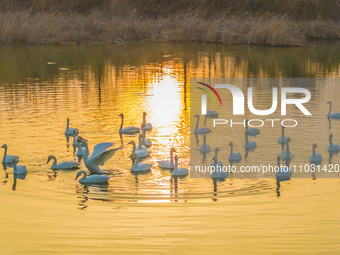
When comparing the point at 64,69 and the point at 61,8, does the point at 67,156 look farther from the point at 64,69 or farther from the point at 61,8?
the point at 61,8

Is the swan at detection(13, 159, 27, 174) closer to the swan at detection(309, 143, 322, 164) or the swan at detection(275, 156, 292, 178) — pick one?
the swan at detection(275, 156, 292, 178)

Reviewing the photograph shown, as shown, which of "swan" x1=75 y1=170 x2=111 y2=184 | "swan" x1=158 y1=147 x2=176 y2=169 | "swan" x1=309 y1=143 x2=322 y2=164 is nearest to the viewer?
"swan" x1=75 y1=170 x2=111 y2=184

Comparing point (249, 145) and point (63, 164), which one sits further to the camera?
point (249, 145)

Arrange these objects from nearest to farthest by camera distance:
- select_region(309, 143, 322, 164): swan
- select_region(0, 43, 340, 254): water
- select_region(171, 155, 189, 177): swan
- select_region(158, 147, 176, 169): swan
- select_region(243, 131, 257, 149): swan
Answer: select_region(0, 43, 340, 254): water, select_region(171, 155, 189, 177): swan, select_region(158, 147, 176, 169): swan, select_region(309, 143, 322, 164): swan, select_region(243, 131, 257, 149): swan

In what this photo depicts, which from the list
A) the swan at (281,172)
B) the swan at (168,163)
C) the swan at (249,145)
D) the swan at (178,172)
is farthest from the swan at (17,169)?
the swan at (249,145)

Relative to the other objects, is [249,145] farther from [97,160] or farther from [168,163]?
[97,160]

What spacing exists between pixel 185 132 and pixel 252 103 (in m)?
3.77

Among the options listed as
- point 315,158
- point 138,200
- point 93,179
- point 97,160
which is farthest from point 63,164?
point 315,158

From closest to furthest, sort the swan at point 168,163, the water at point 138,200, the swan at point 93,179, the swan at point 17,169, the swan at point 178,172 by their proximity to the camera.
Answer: the water at point 138,200, the swan at point 93,179, the swan at point 178,172, the swan at point 17,169, the swan at point 168,163

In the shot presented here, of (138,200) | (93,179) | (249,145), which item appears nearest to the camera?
(138,200)

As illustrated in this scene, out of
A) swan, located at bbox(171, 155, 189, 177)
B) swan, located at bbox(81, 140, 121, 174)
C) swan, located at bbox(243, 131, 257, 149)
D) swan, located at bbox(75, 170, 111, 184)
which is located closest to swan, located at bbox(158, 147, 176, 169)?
swan, located at bbox(171, 155, 189, 177)

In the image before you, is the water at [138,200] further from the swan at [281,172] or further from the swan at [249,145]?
the swan at [249,145]

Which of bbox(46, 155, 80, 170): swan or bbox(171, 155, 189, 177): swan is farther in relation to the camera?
bbox(46, 155, 80, 170): swan

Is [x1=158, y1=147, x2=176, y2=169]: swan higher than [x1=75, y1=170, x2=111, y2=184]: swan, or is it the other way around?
[x1=158, y1=147, x2=176, y2=169]: swan
